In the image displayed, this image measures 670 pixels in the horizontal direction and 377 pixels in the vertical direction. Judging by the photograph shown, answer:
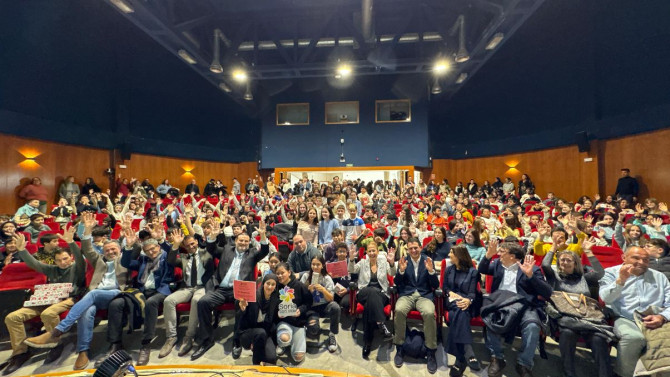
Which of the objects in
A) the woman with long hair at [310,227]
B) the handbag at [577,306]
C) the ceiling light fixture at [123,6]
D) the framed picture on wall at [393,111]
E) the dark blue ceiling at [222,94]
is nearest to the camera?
the handbag at [577,306]

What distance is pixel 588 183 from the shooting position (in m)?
9.71

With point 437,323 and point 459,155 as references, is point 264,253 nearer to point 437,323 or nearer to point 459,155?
point 437,323

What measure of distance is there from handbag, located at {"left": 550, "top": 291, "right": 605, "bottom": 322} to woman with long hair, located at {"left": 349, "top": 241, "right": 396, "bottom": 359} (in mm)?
1608

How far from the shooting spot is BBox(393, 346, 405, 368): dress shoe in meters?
2.86

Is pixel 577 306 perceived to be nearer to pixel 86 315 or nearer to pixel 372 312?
pixel 372 312

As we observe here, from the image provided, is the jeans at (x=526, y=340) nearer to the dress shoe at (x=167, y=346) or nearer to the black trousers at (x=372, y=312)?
the black trousers at (x=372, y=312)

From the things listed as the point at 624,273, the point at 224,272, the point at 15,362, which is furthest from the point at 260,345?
the point at 624,273

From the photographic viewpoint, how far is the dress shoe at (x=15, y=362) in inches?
111

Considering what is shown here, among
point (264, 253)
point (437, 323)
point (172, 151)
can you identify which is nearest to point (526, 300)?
point (437, 323)

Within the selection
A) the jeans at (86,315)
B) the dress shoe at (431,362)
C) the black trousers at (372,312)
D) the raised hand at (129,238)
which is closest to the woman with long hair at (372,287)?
the black trousers at (372,312)

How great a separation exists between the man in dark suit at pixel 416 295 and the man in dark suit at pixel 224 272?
174cm

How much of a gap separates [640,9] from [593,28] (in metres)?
1.23

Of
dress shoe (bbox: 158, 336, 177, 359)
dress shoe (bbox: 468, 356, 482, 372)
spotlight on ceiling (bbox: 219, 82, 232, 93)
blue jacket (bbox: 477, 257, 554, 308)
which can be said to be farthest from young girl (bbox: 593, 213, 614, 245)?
spotlight on ceiling (bbox: 219, 82, 232, 93)

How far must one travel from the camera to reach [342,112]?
14195 mm
